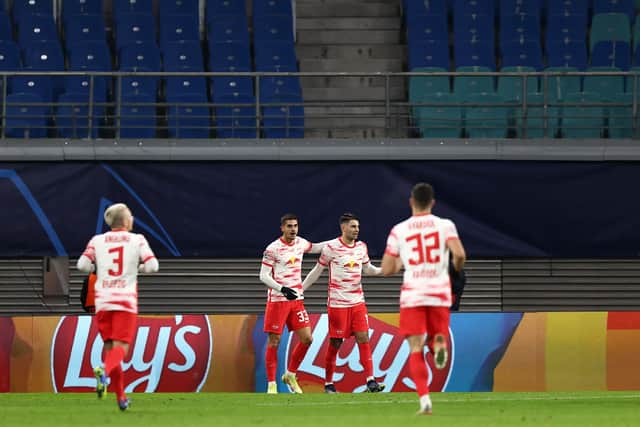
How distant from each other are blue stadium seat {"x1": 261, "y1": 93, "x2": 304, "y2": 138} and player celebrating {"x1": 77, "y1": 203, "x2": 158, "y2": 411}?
339 inches

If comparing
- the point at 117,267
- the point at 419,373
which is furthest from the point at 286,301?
the point at 419,373

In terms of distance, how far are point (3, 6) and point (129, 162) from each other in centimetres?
588

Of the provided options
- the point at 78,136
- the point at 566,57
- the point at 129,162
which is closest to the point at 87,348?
the point at 129,162

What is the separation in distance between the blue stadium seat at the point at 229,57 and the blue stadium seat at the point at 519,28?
4.61m

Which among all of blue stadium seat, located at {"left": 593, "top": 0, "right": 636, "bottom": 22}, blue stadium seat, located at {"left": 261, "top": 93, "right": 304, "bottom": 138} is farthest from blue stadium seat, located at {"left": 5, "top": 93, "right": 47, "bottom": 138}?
blue stadium seat, located at {"left": 593, "top": 0, "right": 636, "bottom": 22}

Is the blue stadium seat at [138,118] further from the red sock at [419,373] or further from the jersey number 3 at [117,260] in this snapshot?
the red sock at [419,373]

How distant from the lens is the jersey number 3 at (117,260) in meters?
12.7

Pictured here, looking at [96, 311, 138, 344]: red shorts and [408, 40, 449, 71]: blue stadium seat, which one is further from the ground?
[408, 40, 449, 71]: blue stadium seat

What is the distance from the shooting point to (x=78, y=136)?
22453 millimetres

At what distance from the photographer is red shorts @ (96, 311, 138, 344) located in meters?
12.7

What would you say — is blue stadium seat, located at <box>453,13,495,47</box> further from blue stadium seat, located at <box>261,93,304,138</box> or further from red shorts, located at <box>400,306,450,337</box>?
red shorts, located at <box>400,306,450,337</box>

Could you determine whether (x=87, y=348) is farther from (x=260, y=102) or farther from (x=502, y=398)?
(x=502, y=398)

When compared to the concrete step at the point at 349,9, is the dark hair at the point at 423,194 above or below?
below

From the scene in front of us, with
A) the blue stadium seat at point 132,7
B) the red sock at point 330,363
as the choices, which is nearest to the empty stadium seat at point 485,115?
the red sock at point 330,363
